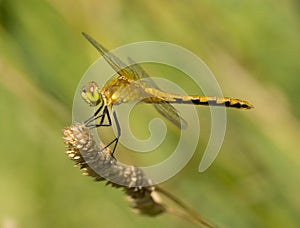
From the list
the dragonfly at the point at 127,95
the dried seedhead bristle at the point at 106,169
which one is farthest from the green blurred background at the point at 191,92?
the dried seedhead bristle at the point at 106,169

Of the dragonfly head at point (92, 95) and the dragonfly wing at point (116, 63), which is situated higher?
the dragonfly wing at point (116, 63)

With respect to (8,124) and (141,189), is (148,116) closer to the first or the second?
(8,124)

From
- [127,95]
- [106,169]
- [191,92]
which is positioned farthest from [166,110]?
[191,92]

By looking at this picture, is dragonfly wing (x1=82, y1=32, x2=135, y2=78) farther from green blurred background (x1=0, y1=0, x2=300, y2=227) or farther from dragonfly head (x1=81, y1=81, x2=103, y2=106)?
green blurred background (x1=0, y1=0, x2=300, y2=227)

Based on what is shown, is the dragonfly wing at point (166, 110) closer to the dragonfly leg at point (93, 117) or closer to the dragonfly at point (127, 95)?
the dragonfly at point (127, 95)

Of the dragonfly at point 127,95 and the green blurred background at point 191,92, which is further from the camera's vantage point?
the green blurred background at point 191,92

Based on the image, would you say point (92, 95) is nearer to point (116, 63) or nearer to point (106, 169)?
point (116, 63)
